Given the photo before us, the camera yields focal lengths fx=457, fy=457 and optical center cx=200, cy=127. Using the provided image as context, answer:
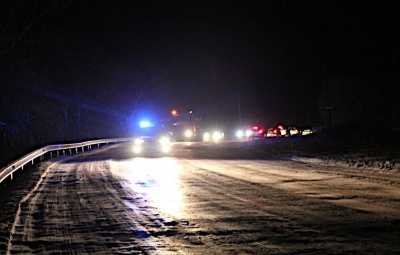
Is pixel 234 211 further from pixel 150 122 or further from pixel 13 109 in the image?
pixel 150 122

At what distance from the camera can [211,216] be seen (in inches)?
360

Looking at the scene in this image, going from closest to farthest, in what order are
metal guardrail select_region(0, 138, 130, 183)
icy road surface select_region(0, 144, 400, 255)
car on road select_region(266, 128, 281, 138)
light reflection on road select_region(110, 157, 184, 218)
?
icy road surface select_region(0, 144, 400, 255) < light reflection on road select_region(110, 157, 184, 218) < metal guardrail select_region(0, 138, 130, 183) < car on road select_region(266, 128, 281, 138)

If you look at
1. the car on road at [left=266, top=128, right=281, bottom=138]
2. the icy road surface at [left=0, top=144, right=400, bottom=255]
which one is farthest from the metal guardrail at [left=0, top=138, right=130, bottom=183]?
the car on road at [left=266, top=128, right=281, bottom=138]

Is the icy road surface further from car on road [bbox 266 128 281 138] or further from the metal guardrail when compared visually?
car on road [bbox 266 128 281 138]

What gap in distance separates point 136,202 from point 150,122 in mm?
48748

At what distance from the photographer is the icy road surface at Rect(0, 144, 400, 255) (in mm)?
6898

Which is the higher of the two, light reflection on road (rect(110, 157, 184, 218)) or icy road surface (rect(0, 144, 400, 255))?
light reflection on road (rect(110, 157, 184, 218))

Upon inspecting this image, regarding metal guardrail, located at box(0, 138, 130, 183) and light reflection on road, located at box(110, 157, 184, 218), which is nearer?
light reflection on road, located at box(110, 157, 184, 218)

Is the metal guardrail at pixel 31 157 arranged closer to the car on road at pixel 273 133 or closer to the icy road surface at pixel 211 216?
the icy road surface at pixel 211 216

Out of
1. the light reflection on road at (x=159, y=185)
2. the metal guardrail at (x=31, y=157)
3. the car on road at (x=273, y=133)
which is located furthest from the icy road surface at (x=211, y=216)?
the car on road at (x=273, y=133)

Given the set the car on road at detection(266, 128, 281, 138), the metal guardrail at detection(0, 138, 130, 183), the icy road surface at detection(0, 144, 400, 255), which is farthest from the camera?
Answer: the car on road at detection(266, 128, 281, 138)

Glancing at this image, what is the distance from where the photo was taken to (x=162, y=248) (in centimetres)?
683

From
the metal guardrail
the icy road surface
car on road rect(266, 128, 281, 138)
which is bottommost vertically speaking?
the icy road surface

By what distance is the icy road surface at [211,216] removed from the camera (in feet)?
22.6
